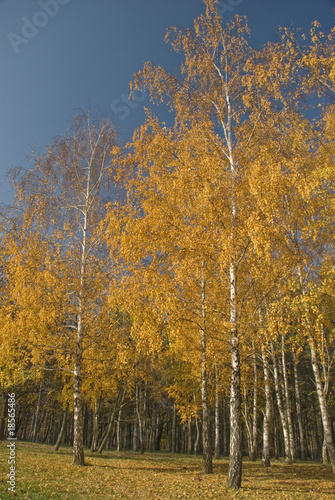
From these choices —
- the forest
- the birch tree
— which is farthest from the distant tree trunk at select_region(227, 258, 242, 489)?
the birch tree

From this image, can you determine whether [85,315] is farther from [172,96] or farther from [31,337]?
[172,96]

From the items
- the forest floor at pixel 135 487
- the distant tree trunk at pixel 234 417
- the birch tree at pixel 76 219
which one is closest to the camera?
the forest floor at pixel 135 487

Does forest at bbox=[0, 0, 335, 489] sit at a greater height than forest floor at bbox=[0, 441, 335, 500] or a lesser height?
Answer: greater

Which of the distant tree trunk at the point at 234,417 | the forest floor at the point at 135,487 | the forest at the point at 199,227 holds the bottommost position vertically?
the forest floor at the point at 135,487

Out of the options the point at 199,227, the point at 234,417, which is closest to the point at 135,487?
the point at 234,417

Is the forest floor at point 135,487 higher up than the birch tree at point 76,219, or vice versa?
the birch tree at point 76,219

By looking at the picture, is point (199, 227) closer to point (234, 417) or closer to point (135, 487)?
point (234, 417)

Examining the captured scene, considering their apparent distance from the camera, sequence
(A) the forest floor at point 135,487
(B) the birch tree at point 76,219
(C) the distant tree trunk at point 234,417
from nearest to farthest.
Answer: (A) the forest floor at point 135,487
(C) the distant tree trunk at point 234,417
(B) the birch tree at point 76,219

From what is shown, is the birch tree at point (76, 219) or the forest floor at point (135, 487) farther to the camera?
the birch tree at point (76, 219)

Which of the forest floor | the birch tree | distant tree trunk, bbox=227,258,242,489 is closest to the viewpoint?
the forest floor

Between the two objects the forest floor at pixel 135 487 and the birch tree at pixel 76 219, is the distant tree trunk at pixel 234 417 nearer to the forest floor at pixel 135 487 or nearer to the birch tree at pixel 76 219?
the forest floor at pixel 135 487

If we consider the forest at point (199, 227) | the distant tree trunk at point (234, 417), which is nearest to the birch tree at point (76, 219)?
the forest at point (199, 227)

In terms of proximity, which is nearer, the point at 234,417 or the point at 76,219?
the point at 234,417

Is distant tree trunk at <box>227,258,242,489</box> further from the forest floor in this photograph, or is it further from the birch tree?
the birch tree
